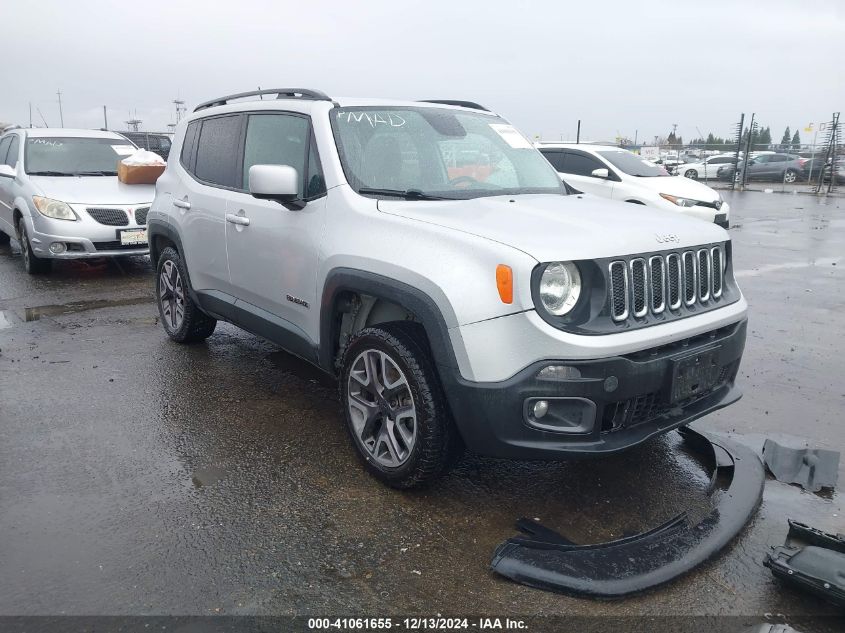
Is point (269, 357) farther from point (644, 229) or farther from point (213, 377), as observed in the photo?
point (644, 229)

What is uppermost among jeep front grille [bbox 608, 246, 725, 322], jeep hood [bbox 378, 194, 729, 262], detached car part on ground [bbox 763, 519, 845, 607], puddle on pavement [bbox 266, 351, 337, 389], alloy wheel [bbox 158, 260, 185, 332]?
jeep hood [bbox 378, 194, 729, 262]

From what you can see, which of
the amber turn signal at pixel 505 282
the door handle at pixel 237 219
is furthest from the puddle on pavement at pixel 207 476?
the amber turn signal at pixel 505 282

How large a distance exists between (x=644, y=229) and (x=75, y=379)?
408 centimetres

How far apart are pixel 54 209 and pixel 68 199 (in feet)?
0.66

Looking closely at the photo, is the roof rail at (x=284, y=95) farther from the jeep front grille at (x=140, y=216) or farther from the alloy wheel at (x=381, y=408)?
the jeep front grille at (x=140, y=216)

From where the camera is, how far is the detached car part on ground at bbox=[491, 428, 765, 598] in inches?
107

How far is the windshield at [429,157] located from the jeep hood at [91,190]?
5.58 metres

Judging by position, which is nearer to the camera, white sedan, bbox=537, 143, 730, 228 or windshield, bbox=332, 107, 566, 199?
windshield, bbox=332, 107, 566, 199

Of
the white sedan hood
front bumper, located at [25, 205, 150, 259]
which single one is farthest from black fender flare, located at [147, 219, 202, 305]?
the white sedan hood

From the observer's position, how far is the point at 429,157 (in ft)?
13.2

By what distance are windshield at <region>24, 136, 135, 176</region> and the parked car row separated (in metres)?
4.91

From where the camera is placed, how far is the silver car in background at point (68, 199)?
27.2ft

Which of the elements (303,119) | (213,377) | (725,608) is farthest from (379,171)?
(725,608)

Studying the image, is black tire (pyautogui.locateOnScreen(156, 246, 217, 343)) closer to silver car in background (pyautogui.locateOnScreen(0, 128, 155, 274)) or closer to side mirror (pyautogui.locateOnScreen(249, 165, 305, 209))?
side mirror (pyautogui.locateOnScreen(249, 165, 305, 209))
